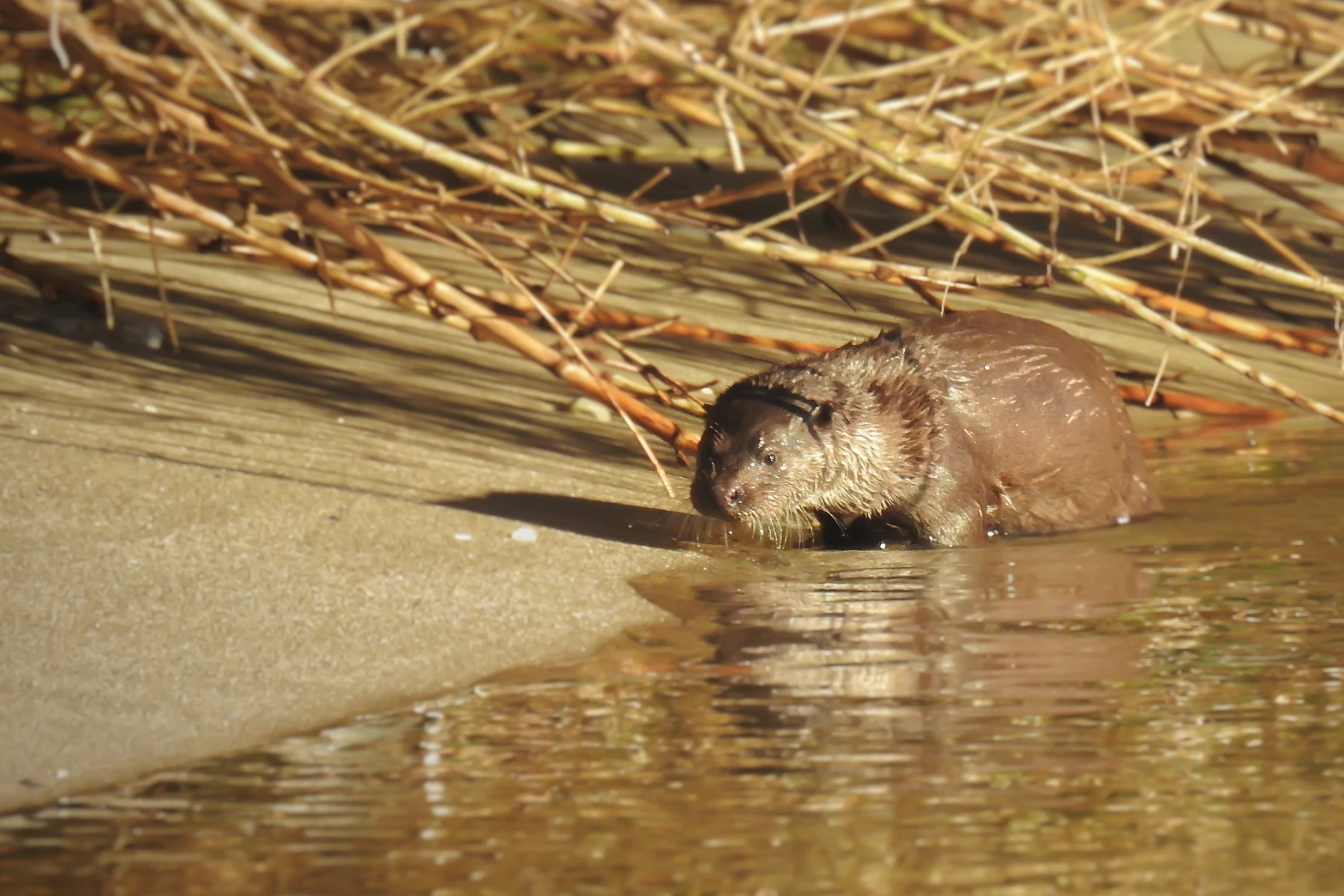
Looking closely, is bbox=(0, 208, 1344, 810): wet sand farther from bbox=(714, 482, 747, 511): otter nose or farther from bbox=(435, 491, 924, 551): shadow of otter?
bbox=(714, 482, 747, 511): otter nose

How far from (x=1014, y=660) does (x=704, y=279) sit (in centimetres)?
319

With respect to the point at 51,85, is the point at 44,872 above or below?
below

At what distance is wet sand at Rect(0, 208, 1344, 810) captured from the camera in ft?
9.00

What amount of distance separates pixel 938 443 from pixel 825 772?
211 centimetres

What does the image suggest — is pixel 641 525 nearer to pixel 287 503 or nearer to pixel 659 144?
pixel 287 503

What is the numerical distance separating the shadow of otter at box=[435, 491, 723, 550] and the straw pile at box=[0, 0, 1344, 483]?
0.68 feet

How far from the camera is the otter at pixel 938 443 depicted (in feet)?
14.2

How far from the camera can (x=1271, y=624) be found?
3.14 meters

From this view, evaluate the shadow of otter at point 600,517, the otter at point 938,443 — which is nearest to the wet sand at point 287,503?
the shadow of otter at point 600,517

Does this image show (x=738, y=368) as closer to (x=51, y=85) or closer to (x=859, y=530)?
(x=859, y=530)

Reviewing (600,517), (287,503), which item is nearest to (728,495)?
(600,517)

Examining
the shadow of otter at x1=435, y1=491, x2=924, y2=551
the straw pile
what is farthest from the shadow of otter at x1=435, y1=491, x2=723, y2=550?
the straw pile

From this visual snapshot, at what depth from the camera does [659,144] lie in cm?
736

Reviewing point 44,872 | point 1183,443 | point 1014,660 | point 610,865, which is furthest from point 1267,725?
point 1183,443
